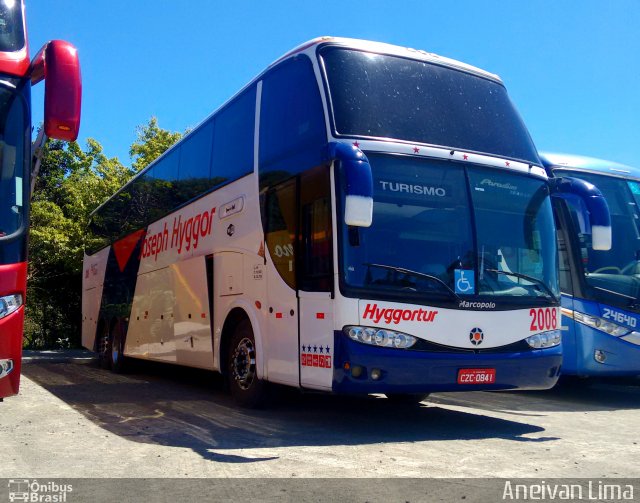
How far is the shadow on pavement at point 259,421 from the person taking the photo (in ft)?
21.7

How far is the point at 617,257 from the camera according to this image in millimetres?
9945

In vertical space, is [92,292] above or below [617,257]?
below

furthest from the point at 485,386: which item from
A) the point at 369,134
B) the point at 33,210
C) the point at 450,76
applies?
the point at 33,210

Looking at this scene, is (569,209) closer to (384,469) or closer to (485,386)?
(485,386)

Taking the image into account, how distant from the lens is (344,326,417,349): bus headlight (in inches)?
255

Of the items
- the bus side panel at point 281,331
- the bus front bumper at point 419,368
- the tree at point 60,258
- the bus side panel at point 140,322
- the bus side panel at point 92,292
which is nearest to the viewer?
the bus front bumper at point 419,368

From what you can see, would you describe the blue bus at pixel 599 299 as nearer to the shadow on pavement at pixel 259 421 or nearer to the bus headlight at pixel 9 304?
the shadow on pavement at pixel 259 421

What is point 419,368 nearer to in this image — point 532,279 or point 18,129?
point 532,279

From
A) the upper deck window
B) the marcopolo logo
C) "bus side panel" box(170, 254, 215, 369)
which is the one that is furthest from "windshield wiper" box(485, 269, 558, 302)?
the upper deck window

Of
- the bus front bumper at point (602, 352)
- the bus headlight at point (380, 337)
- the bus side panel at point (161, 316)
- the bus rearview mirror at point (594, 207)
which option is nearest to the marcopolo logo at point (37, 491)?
the bus headlight at point (380, 337)

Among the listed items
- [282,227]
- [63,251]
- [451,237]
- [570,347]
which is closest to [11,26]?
[282,227]

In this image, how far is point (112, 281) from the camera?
15.7m

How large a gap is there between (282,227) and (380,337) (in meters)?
1.91

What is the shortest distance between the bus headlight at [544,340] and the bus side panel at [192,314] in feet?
14.4
